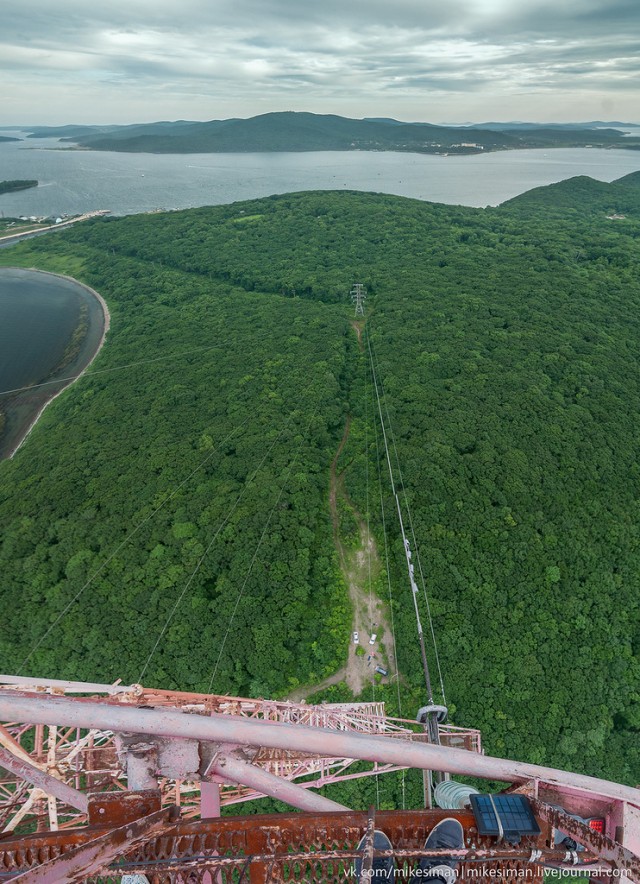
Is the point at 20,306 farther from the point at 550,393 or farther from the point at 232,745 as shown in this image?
the point at 232,745

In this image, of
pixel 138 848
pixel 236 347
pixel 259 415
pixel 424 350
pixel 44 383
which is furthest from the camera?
pixel 44 383

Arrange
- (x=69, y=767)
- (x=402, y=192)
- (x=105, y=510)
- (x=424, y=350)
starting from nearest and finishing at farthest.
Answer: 1. (x=69, y=767)
2. (x=105, y=510)
3. (x=424, y=350)
4. (x=402, y=192)

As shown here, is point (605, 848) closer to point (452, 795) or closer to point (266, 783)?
point (452, 795)

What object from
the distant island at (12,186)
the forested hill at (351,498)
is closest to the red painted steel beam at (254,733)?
the forested hill at (351,498)

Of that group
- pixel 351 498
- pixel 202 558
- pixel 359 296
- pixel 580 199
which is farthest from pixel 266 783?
pixel 580 199

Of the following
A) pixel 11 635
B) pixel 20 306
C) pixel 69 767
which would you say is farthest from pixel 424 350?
pixel 20 306

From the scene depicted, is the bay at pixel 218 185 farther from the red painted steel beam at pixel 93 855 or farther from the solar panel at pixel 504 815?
the solar panel at pixel 504 815
